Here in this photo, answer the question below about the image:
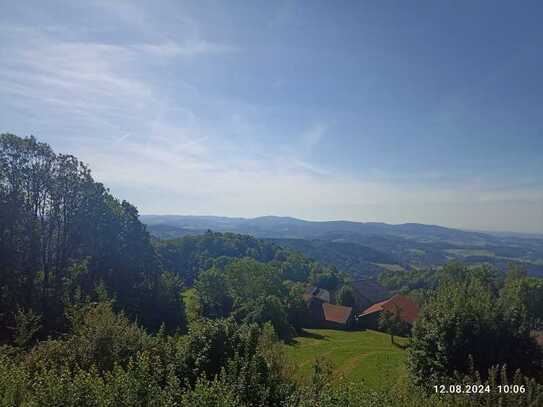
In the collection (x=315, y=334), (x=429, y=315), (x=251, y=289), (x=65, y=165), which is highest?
(x=65, y=165)

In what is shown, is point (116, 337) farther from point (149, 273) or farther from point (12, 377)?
point (149, 273)

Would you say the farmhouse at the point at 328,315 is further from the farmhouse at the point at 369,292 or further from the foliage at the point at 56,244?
the foliage at the point at 56,244

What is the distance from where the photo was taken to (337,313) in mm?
67062

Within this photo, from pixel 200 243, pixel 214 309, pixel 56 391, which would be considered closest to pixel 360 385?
pixel 56 391

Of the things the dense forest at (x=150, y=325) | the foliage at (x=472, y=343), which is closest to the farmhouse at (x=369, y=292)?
the dense forest at (x=150, y=325)

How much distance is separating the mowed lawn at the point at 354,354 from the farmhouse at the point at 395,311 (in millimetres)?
3988

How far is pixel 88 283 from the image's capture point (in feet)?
118

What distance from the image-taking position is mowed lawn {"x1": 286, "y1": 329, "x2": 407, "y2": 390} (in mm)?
30281

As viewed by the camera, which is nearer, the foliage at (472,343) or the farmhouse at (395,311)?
the foliage at (472,343)

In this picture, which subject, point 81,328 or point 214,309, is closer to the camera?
point 81,328

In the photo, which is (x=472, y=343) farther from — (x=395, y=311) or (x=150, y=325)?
(x=395, y=311)

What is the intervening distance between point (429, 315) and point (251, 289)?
3395 centimetres

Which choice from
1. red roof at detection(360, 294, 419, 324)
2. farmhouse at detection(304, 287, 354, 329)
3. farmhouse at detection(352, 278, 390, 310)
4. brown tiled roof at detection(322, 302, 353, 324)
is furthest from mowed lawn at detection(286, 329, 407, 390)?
farmhouse at detection(352, 278, 390, 310)

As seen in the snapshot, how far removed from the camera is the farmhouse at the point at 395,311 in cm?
5262
